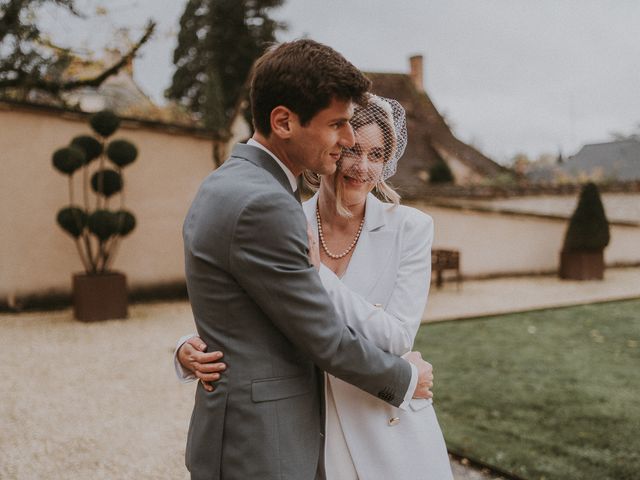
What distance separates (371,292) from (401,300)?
0.32 ft

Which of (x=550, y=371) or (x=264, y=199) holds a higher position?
(x=264, y=199)

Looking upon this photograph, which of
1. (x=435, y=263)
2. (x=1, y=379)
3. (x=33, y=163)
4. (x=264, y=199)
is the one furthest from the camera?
(x=435, y=263)

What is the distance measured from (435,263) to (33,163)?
716 centimetres

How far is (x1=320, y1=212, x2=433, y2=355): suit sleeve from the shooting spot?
60.7 inches

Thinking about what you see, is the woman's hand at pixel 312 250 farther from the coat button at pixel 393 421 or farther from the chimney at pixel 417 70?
the chimney at pixel 417 70

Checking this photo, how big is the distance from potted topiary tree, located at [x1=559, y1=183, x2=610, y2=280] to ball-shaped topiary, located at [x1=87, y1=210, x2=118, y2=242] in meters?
9.69

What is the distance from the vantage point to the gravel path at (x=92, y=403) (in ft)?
11.8

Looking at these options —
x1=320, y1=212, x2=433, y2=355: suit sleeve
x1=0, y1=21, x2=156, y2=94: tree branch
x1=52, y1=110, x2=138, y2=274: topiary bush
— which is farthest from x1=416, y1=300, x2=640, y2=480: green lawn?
x1=0, y1=21, x2=156, y2=94: tree branch

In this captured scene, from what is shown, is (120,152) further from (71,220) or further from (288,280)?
(288,280)

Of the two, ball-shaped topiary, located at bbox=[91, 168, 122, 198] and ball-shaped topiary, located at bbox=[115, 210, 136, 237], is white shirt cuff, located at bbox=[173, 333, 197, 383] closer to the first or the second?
ball-shaped topiary, located at bbox=[115, 210, 136, 237]

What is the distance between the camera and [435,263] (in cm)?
1151

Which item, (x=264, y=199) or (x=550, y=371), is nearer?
(x=264, y=199)

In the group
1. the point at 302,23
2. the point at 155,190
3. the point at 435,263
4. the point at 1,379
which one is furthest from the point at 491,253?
the point at 302,23

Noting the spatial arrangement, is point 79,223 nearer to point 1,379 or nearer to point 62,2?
point 1,379
